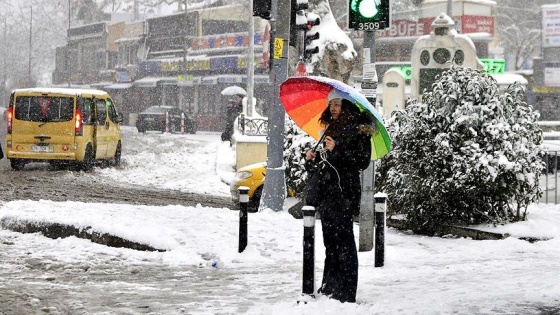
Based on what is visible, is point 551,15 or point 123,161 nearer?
point 123,161

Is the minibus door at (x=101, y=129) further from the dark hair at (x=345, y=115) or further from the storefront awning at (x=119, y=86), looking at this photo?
the storefront awning at (x=119, y=86)

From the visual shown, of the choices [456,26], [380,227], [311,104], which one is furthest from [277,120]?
[456,26]

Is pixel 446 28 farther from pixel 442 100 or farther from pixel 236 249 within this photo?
pixel 236 249

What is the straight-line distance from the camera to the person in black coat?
7.10 metres

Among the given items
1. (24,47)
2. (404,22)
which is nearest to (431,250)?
(404,22)

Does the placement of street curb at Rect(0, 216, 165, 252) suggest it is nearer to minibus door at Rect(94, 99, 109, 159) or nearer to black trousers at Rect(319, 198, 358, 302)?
black trousers at Rect(319, 198, 358, 302)

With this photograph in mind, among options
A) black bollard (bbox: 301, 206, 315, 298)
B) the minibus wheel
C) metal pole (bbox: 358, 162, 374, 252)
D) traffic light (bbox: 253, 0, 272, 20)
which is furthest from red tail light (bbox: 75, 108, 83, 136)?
black bollard (bbox: 301, 206, 315, 298)

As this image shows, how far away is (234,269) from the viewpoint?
31.2ft

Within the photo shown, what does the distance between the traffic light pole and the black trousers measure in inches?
247

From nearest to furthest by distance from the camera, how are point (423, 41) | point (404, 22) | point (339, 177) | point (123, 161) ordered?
1. point (339, 177)
2. point (423, 41)
3. point (123, 161)
4. point (404, 22)

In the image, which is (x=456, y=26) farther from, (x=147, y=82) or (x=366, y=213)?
(x=366, y=213)

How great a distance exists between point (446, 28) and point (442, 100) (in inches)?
524

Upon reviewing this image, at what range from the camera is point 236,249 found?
1029 cm

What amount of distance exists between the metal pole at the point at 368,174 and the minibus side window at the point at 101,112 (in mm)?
14422
